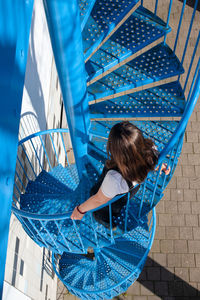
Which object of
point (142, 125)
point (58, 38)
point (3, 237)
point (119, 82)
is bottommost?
point (3, 237)

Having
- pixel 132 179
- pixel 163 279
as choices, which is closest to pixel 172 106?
pixel 132 179

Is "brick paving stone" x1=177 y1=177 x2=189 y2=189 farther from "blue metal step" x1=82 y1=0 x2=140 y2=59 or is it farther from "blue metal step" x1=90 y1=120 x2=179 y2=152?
"blue metal step" x1=82 y1=0 x2=140 y2=59

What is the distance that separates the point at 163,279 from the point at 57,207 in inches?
104

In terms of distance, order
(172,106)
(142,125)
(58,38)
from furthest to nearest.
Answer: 1. (142,125)
2. (172,106)
3. (58,38)

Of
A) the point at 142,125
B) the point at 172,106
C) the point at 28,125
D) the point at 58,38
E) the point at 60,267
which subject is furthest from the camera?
the point at 60,267

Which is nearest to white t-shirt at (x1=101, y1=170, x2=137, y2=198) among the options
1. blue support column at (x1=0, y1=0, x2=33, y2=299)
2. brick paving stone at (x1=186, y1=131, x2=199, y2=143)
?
blue support column at (x1=0, y1=0, x2=33, y2=299)

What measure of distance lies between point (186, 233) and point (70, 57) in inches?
173

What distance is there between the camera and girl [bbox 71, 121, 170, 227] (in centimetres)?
225

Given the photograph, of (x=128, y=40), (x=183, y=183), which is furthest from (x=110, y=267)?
(x=128, y=40)

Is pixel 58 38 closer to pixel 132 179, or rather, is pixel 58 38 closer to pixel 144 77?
pixel 132 179

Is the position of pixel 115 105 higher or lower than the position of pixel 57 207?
higher

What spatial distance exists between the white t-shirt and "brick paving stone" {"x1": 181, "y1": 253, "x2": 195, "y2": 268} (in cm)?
354

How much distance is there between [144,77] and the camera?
134 inches

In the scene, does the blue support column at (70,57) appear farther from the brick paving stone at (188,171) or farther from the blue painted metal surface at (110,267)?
the brick paving stone at (188,171)
